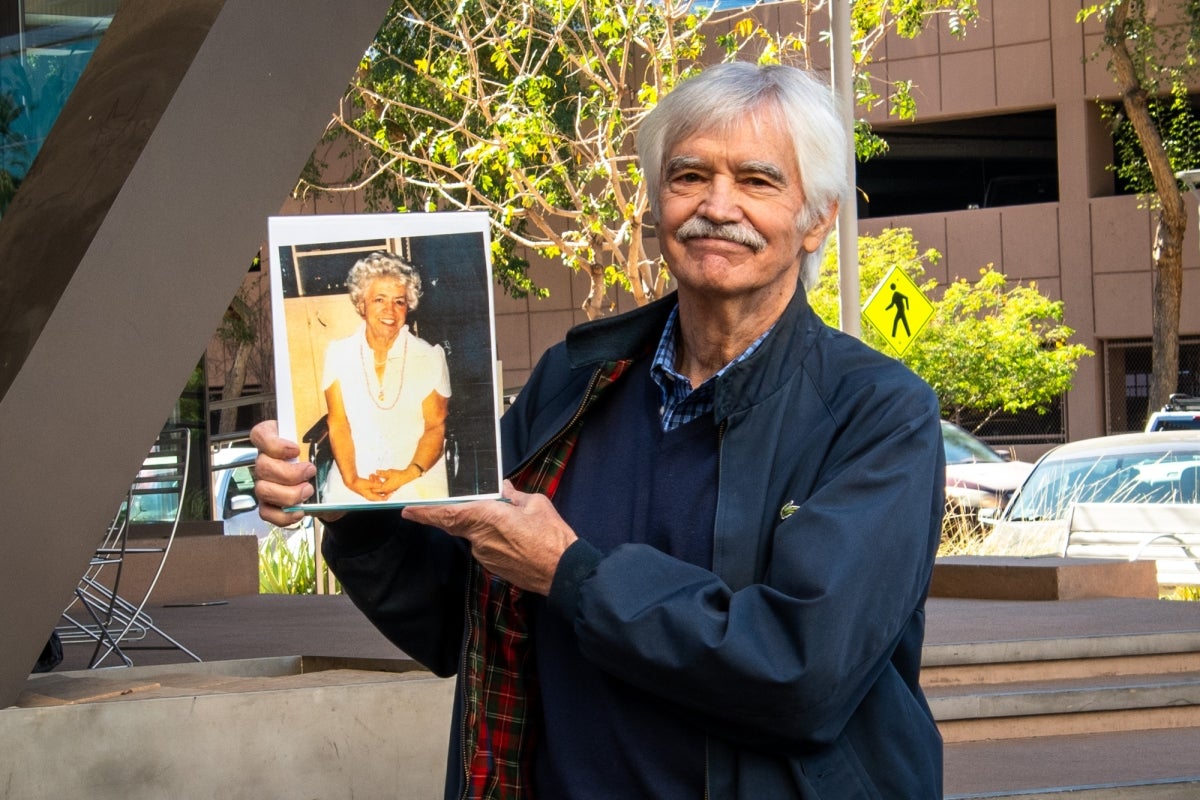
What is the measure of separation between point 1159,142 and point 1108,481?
1448 cm

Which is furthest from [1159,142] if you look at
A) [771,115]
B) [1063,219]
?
[771,115]

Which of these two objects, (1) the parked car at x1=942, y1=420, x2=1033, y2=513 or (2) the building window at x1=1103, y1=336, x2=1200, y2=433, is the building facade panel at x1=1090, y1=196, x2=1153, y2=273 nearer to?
(2) the building window at x1=1103, y1=336, x2=1200, y2=433

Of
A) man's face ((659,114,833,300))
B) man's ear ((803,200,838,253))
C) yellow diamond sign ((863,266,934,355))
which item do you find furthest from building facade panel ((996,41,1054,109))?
man's face ((659,114,833,300))

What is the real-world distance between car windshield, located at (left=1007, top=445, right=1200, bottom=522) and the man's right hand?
12.9 m

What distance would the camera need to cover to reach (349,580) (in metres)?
2.38

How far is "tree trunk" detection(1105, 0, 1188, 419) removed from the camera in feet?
89.1

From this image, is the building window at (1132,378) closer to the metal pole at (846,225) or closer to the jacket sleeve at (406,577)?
the metal pole at (846,225)

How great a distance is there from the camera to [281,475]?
6.78 ft

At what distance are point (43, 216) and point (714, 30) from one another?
29.9 m

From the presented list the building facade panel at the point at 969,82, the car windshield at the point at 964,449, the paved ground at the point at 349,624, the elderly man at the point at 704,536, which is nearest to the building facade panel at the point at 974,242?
the building facade panel at the point at 969,82

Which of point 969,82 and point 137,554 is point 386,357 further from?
point 969,82

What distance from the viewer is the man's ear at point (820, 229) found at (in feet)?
8.02

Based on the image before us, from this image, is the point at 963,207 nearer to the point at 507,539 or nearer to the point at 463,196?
the point at 463,196

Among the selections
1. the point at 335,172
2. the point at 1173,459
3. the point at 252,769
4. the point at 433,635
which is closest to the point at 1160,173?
the point at 1173,459
